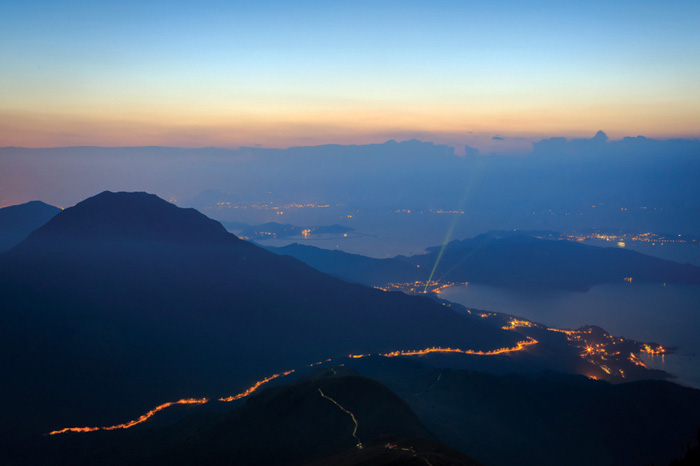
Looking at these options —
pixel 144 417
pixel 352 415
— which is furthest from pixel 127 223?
pixel 352 415

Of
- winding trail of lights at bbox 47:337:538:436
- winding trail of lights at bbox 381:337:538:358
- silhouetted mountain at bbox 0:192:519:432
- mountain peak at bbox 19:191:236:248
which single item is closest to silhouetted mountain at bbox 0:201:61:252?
mountain peak at bbox 19:191:236:248

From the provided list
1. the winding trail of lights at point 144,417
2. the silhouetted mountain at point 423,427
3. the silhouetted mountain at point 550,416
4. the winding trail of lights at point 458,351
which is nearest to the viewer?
the silhouetted mountain at point 423,427

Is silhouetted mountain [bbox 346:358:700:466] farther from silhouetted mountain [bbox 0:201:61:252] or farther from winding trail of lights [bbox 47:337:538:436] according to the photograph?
silhouetted mountain [bbox 0:201:61:252]

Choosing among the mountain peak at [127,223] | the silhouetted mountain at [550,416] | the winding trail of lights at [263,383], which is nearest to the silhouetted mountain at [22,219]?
the mountain peak at [127,223]

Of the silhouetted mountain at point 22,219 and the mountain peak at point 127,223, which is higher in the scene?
the mountain peak at point 127,223

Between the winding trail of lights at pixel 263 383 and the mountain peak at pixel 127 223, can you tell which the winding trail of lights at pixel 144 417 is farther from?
the mountain peak at pixel 127 223

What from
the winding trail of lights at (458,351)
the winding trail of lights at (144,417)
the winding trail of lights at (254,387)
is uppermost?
the winding trail of lights at (144,417)

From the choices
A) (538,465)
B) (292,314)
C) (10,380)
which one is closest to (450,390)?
(538,465)
